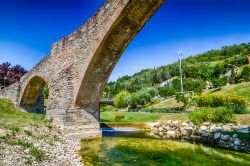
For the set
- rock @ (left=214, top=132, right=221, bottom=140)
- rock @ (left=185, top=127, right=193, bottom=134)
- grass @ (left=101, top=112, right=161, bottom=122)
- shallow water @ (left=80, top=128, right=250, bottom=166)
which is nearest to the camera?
shallow water @ (left=80, top=128, right=250, bottom=166)

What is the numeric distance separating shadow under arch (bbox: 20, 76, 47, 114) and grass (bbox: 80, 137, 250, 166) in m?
11.0

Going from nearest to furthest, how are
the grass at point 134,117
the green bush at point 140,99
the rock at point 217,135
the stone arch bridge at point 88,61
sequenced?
the stone arch bridge at point 88,61 → the rock at point 217,135 → the grass at point 134,117 → the green bush at point 140,99

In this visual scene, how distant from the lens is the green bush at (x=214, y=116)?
48.6 feet

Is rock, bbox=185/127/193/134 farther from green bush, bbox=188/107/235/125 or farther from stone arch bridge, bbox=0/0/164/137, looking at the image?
stone arch bridge, bbox=0/0/164/137

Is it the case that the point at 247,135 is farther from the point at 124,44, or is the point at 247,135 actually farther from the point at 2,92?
the point at 2,92

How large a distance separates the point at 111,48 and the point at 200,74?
1857 inches

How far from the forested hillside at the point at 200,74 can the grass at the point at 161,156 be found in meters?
21.1

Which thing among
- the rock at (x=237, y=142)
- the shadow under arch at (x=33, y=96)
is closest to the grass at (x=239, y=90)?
the rock at (x=237, y=142)

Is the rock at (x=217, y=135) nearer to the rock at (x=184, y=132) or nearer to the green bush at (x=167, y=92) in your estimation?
the rock at (x=184, y=132)

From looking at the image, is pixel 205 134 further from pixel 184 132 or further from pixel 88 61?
pixel 88 61

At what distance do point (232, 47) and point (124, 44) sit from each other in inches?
3717

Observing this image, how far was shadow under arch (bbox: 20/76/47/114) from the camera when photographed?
1969cm

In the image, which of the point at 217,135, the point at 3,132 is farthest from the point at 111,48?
the point at 217,135

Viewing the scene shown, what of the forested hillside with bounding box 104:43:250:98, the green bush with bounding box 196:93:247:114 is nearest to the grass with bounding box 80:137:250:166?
the green bush with bounding box 196:93:247:114
